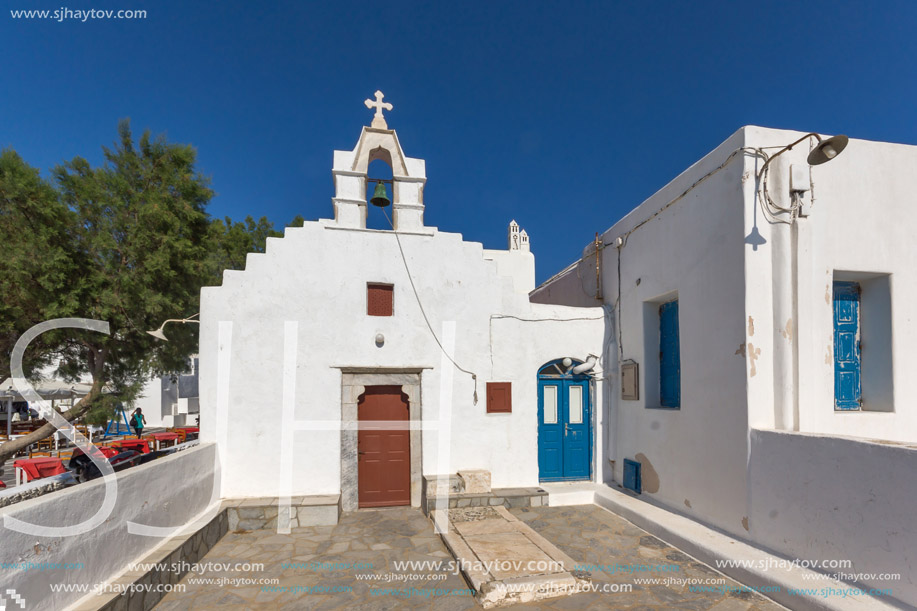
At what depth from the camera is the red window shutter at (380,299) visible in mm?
7348

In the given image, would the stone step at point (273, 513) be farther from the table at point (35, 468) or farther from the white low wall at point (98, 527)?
the table at point (35, 468)

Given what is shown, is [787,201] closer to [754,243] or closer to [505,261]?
[754,243]

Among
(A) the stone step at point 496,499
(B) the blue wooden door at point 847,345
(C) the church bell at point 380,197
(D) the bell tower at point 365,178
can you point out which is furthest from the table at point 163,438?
(B) the blue wooden door at point 847,345

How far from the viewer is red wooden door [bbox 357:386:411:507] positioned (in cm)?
720

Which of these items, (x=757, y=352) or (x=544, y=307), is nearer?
(x=757, y=352)

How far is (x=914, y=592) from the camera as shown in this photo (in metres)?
3.53

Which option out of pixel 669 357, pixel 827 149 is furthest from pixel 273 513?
pixel 827 149

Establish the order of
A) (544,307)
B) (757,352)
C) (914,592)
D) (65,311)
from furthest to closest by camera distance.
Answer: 1. (544,307)
2. (65,311)
3. (757,352)
4. (914,592)

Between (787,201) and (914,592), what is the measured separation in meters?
3.91

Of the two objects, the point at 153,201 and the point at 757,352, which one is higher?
the point at 153,201

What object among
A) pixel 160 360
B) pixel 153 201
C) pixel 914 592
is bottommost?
pixel 914 592

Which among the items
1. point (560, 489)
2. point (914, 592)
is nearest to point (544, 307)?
point (560, 489)

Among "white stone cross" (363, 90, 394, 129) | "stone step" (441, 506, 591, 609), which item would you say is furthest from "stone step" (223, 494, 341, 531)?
"white stone cross" (363, 90, 394, 129)

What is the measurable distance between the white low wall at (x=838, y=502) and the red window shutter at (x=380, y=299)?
5.29 meters
